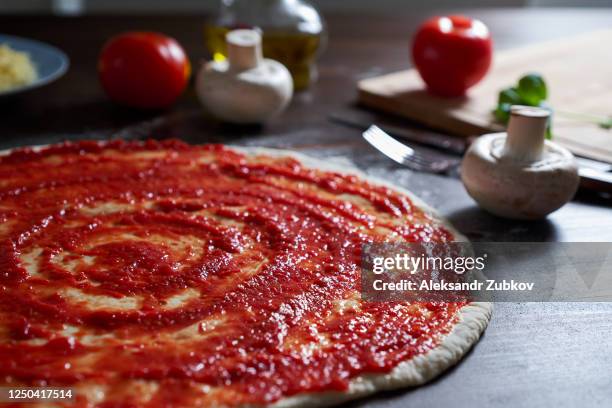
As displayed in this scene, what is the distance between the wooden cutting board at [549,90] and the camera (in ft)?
6.86

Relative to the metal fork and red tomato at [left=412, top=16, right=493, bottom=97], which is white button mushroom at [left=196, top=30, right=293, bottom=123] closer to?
the metal fork

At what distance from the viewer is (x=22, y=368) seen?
1136mm

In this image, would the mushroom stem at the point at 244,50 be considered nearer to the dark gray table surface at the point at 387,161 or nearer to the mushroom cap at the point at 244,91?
the mushroom cap at the point at 244,91

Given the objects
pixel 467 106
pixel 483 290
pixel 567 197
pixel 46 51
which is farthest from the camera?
pixel 46 51

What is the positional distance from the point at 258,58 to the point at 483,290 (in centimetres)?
98

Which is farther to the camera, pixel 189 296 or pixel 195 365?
pixel 189 296

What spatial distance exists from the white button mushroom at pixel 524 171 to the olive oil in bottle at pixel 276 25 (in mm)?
872

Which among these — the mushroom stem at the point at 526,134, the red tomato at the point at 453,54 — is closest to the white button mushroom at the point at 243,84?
the red tomato at the point at 453,54

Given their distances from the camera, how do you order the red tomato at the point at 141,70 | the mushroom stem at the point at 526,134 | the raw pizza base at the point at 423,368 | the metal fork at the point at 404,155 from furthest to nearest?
the red tomato at the point at 141,70 → the metal fork at the point at 404,155 → the mushroom stem at the point at 526,134 → the raw pizza base at the point at 423,368

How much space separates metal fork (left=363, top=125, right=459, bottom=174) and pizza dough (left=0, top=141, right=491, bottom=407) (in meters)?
0.14

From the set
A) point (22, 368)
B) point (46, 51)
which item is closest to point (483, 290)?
point (22, 368)

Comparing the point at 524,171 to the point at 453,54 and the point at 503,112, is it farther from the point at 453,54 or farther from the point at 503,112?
the point at 453,54

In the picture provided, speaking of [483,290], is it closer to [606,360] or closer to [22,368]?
[606,360]

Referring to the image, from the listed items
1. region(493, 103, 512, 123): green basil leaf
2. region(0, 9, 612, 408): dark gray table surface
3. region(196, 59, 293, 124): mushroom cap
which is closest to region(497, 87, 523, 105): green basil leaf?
region(493, 103, 512, 123): green basil leaf
